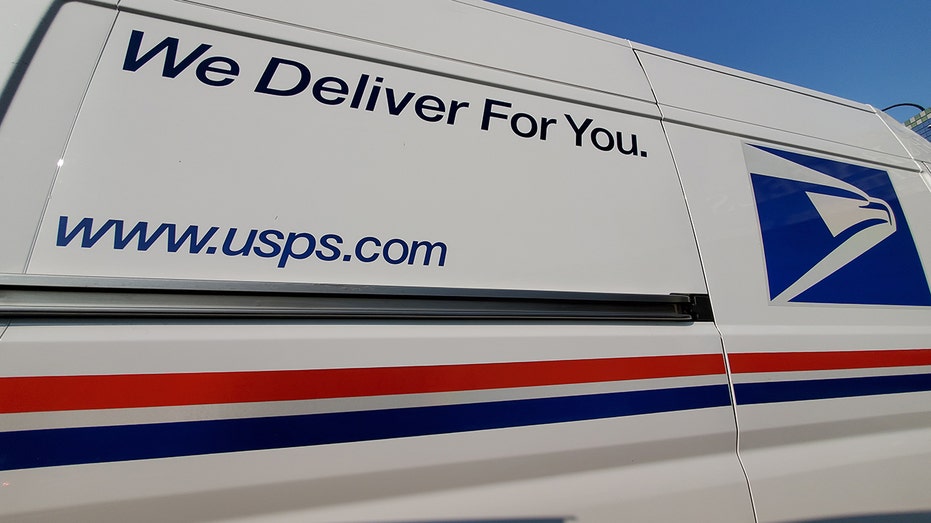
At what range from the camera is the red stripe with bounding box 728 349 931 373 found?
A: 126cm

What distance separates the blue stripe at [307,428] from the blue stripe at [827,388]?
4.8 inches

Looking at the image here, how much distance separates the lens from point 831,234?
5.21 ft

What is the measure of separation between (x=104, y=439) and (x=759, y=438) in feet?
5.30

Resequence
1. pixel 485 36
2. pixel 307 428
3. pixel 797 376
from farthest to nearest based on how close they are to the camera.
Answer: pixel 485 36 → pixel 797 376 → pixel 307 428

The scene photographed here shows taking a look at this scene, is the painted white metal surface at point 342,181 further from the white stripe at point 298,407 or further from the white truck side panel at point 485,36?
the white stripe at point 298,407

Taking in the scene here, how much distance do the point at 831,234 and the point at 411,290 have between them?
5.28 feet

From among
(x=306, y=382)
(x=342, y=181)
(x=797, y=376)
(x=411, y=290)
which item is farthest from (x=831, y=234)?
(x=306, y=382)

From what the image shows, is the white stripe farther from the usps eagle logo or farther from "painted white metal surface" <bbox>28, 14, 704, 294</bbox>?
the usps eagle logo

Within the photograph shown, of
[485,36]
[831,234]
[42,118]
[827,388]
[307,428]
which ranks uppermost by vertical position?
[485,36]

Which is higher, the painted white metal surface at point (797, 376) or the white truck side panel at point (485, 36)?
the white truck side panel at point (485, 36)

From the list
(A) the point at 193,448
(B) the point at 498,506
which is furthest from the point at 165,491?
(B) the point at 498,506

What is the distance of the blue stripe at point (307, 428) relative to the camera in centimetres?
78

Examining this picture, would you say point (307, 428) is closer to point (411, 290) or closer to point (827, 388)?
point (411, 290)

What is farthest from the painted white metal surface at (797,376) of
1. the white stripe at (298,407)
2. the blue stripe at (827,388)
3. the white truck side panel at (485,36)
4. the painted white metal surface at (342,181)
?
the white truck side panel at (485,36)
